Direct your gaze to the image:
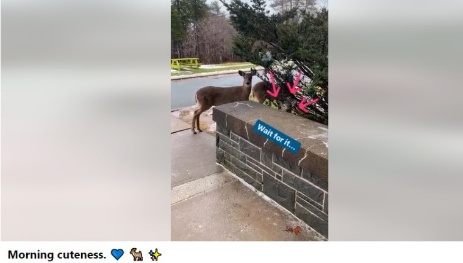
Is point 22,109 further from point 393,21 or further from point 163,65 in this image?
point 393,21

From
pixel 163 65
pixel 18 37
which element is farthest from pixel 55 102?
pixel 163 65

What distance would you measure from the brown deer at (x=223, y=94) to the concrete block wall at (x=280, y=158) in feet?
0.27

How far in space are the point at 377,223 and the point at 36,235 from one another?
1.51 meters

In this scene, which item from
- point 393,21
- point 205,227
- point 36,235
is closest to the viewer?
point 393,21

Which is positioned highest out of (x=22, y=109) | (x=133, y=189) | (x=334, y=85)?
(x=334, y=85)

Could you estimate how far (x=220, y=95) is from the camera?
271 centimetres

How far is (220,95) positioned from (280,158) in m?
0.94

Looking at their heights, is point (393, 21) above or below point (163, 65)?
above

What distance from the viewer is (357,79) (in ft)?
4.59

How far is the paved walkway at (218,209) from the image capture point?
5.86ft
